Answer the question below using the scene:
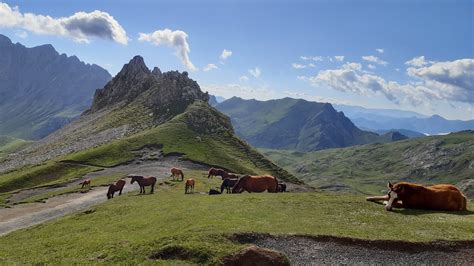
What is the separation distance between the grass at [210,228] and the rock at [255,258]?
0.62 meters

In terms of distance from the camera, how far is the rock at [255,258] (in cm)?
2358

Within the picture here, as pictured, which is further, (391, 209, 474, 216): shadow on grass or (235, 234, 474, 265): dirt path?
(391, 209, 474, 216): shadow on grass

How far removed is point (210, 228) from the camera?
28203 mm

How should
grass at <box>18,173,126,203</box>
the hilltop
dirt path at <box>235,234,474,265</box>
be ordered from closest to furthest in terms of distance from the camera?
dirt path at <box>235,234,474,265</box>, grass at <box>18,173,126,203</box>, the hilltop

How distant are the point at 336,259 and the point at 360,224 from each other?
6.19 m

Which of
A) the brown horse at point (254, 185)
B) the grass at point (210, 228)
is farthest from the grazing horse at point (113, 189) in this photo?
the brown horse at point (254, 185)

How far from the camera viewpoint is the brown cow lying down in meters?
33.4

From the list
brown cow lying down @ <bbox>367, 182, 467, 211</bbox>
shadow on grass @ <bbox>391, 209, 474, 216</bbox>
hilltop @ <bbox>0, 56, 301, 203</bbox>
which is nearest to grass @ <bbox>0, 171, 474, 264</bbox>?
shadow on grass @ <bbox>391, 209, 474, 216</bbox>

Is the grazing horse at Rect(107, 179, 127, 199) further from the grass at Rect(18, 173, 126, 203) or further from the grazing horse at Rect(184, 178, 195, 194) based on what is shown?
the grass at Rect(18, 173, 126, 203)

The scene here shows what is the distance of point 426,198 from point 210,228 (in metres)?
17.8

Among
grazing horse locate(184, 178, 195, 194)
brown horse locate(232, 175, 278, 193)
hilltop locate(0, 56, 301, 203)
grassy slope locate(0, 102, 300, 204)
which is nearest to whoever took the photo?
brown horse locate(232, 175, 278, 193)

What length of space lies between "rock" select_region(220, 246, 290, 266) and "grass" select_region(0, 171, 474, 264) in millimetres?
623

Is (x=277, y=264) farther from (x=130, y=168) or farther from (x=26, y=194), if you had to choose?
(x=130, y=168)

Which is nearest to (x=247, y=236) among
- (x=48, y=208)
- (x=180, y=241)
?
(x=180, y=241)
